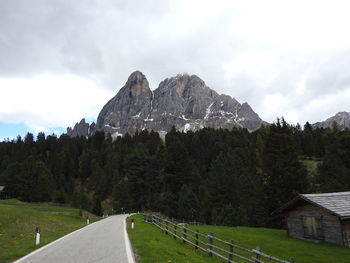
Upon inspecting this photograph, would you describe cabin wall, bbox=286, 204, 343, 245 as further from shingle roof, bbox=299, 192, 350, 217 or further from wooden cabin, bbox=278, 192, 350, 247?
shingle roof, bbox=299, 192, 350, 217

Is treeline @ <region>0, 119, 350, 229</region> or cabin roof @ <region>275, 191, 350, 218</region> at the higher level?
treeline @ <region>0, 119, 350, 229</region>

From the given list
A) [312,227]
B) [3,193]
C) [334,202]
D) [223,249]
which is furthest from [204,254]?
[3,193]

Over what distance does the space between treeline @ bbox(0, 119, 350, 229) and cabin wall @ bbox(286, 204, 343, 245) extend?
1527 cm

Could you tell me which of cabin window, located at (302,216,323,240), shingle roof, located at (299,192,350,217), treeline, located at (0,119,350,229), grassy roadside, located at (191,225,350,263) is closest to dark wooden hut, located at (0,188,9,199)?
treeline, located at (0,119,350,229)

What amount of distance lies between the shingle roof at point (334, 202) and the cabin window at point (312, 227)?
1.83 metres

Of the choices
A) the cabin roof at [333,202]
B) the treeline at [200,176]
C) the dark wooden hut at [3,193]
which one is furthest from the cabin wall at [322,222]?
the dark wooden hut at [3,193]

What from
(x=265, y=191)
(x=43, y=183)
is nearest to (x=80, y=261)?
(x=265, y=191)

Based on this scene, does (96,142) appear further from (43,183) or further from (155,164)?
(155,164)

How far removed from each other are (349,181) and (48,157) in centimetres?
12148

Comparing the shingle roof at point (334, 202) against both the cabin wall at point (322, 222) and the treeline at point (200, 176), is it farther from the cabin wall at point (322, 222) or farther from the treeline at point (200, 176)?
the treeline at point (200, 176)

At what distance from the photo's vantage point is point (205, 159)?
393ft

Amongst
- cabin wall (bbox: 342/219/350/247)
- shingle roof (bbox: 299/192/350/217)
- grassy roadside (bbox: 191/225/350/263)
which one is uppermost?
shingle roof (bbox: 299/192/350/217)

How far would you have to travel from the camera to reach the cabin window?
101 feet

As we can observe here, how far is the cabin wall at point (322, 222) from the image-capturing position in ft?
94.3
